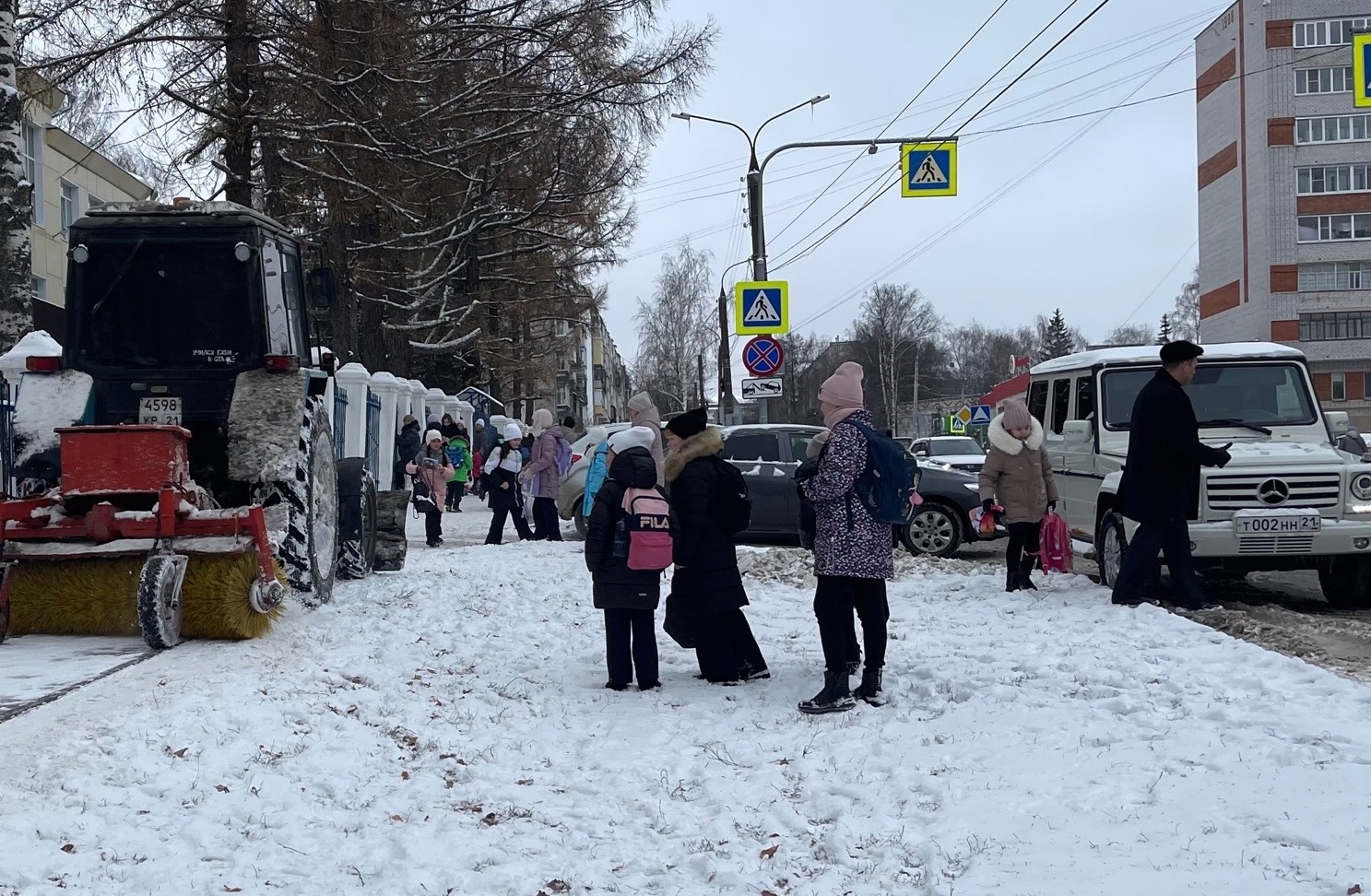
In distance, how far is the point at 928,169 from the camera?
2041 centimetres

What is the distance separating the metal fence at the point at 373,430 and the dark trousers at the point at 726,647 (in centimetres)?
1238

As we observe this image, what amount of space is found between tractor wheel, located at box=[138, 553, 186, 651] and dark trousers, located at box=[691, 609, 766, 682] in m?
2.97

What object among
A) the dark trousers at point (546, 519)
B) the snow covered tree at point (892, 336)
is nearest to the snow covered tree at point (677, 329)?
the snow covered tree at point (892, 336)

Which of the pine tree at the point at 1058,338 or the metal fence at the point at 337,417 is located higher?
the pine tree at the point at 1058,338

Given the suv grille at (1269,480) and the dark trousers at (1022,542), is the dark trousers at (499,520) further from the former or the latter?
the suv grille at (1269,480)

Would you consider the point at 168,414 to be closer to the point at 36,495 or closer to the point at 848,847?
the point at 36,495

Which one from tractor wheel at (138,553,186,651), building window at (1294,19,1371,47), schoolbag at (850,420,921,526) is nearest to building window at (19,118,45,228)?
tractor wheel at (138,553,186,651)

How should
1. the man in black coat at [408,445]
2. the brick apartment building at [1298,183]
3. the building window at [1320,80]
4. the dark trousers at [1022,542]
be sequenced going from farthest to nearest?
the building window at [1320,80] → the brick apartment building at [1298,183] → the man in black coat at [408,445] → the dark trousers at [1022,542]

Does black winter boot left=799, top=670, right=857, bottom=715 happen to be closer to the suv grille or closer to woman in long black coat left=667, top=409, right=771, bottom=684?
woman in long black coat left=667, top=409, right=771, bottom=684

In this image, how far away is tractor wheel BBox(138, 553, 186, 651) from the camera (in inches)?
285

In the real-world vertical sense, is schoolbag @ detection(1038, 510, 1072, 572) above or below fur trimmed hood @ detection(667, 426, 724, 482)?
below

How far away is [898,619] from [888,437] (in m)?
3.34

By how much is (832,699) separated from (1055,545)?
3.98 metres

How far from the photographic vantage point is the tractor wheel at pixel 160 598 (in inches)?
285
